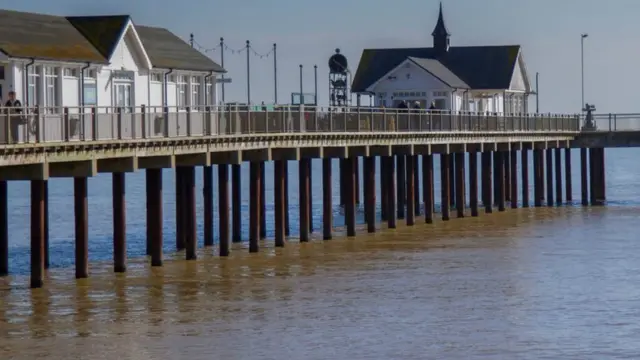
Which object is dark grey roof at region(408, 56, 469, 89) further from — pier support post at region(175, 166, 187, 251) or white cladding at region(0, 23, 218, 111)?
pier support post at region(175, 166, 187, 251)

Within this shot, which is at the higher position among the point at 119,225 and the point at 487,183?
the point at 487,183

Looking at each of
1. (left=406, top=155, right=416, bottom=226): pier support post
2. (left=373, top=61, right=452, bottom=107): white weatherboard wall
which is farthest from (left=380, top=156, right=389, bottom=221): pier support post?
(left=373, top=61, right=452, bottom=107): white weatherboard wall

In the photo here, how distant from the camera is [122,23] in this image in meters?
47.6

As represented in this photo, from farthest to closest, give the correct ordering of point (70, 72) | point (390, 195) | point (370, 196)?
point (390, 195), point (370, 196), point (70, 72)

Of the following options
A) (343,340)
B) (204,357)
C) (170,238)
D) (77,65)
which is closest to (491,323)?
(343,340)

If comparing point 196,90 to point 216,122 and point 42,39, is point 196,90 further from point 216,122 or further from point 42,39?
point 42,39

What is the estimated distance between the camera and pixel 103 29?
47.4 metres

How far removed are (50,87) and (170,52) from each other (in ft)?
33.0

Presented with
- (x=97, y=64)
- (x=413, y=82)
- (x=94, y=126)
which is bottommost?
(x=94, y=126)

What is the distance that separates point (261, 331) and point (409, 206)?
2851 cm

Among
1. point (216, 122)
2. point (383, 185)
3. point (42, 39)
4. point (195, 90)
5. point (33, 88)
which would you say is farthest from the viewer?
point (383, 185)

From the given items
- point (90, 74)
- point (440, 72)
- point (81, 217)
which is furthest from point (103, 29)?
point (440, 72)

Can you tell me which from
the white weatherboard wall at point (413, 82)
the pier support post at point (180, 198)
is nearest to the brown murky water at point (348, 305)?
the pier support post at point (180, 198)

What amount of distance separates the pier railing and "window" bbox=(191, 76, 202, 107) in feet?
5.36
